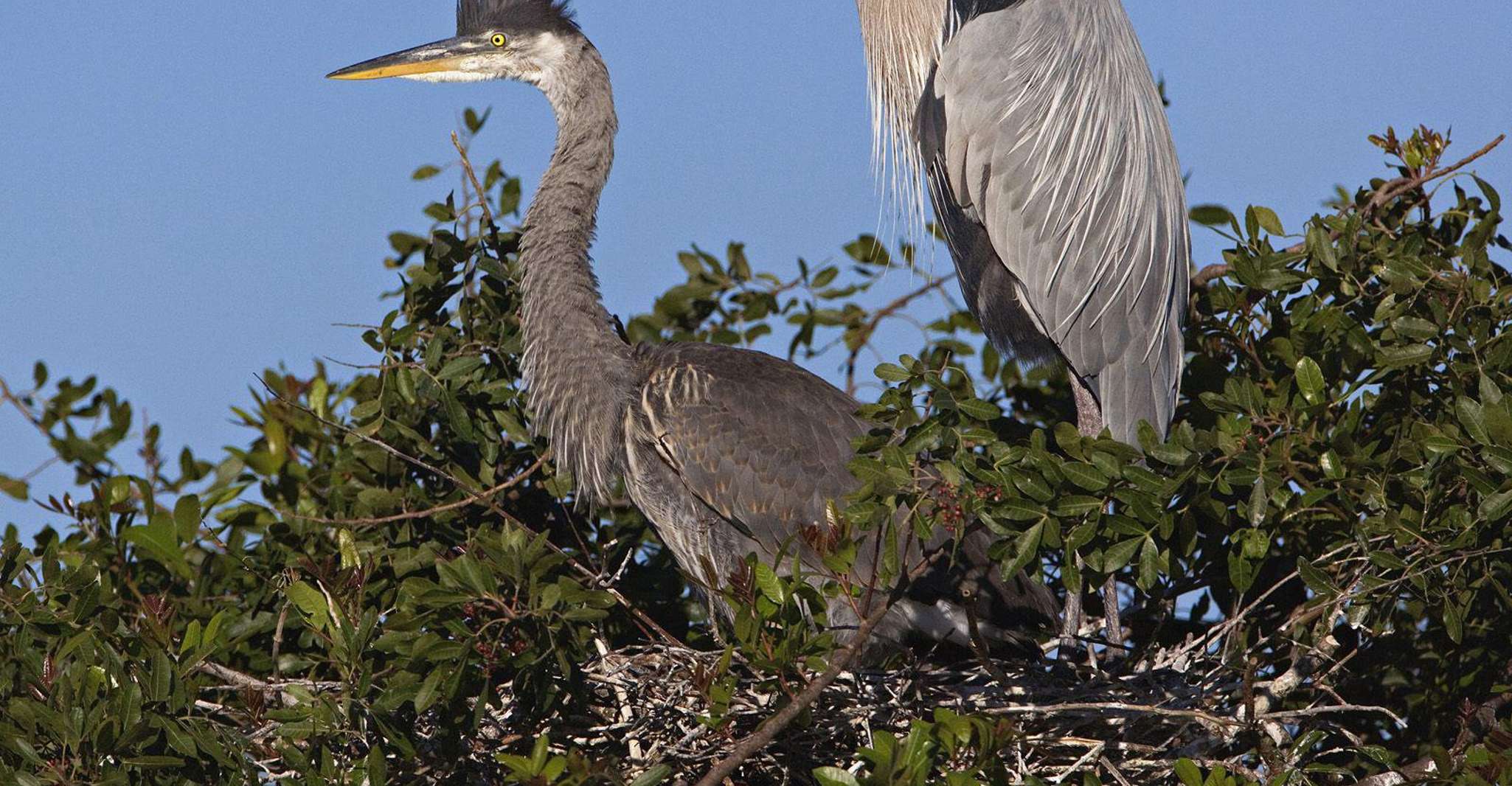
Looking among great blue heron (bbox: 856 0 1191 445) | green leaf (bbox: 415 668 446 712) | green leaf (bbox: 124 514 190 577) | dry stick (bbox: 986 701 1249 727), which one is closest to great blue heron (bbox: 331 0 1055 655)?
great blue heron (bbox: 856 0 1191 445)

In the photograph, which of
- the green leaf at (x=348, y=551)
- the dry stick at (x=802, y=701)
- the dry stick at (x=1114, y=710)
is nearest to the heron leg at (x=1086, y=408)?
the dry stick at (x=1114, y=710)

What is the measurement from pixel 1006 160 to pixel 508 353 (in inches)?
59.5

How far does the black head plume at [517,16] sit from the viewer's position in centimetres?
472

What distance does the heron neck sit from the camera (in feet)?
13.7

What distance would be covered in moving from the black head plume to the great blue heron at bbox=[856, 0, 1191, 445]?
110 cm

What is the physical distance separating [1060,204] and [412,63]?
2.01m

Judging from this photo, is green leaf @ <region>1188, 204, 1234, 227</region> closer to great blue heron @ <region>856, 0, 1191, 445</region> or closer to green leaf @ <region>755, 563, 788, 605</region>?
great blue heron @ <region>856, 0, 1191, 445</region>

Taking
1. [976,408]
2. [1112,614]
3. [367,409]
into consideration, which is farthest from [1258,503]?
[367,409]

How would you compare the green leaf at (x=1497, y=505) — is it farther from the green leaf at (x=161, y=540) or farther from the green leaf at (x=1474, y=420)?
the green leaf at (x=161, y=540)

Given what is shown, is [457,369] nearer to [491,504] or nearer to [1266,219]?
[491,504]

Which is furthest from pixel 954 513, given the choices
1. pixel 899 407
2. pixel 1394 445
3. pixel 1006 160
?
pixel 1006 160

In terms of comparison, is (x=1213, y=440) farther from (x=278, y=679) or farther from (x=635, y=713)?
(x=278, y=679)

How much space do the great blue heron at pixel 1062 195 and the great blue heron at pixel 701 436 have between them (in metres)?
0.58

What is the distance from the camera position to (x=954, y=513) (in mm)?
2859
